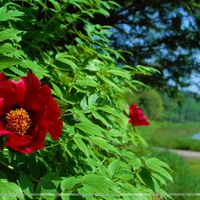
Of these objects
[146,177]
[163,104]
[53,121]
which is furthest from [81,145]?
[163,104]

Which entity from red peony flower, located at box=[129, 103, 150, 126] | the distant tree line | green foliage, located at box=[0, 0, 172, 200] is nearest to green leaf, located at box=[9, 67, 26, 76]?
green foliage, located at box=[0, 0, 172, 200]

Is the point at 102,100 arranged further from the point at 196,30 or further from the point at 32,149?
the point at 196,30

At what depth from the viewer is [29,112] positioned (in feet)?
2.54

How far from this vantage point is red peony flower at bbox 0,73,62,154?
73cm

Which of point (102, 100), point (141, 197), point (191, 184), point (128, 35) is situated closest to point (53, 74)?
point (102, 100)

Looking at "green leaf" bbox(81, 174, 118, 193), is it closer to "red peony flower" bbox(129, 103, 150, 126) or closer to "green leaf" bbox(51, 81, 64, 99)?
"green leaf" bbox(51, 81, 64, 99)

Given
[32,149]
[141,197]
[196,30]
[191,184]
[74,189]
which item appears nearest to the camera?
[32,149]

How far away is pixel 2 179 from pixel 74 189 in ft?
0.60

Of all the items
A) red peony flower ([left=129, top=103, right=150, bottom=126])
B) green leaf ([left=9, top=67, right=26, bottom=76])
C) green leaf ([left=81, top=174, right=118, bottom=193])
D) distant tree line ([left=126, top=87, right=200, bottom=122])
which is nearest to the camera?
green leaf ([left=81, top=174, right=118, bottom=193])

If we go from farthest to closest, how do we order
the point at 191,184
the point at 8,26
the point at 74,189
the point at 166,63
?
1. the point at 166,63
2. the point at 191,184
3. the point at 8,26
4. the point at 74,189

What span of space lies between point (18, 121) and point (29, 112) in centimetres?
4

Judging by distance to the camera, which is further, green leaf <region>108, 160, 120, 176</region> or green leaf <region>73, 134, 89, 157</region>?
green leaf <region>108, 160, 120, 176</region>

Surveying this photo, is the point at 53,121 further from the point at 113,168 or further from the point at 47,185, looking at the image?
the point at 113,168

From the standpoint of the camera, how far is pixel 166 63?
635 cm
